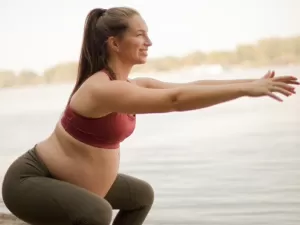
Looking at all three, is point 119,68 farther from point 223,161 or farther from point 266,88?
point 223,161

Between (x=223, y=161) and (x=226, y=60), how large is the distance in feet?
1.31

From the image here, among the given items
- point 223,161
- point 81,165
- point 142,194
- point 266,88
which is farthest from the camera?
point 223,161

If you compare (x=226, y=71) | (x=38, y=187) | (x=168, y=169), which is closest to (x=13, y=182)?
(x=38, y=187)

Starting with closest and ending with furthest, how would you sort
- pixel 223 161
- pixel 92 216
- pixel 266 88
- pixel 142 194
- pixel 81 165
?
1. pixel 266 88
2. pixel 92 216
3. pixel 81 165
4. pixel 142 194
5. pixel 223 161

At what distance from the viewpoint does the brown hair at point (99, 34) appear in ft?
5.49

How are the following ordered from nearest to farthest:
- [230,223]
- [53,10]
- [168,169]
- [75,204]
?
[75,204], [230,223], [168,169], [53,10]

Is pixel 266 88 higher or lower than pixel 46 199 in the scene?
higher

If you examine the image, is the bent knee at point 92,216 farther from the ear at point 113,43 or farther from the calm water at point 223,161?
the calm water at point 223,161

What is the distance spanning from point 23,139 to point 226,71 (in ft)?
3.13

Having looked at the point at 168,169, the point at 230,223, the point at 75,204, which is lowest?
the point at 75,204

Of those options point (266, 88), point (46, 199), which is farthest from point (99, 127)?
point (266, 88)

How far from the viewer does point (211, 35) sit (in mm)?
2512

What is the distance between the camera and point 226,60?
8.24ft

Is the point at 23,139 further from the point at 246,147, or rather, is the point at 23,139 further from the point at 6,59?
the point at 246,147
